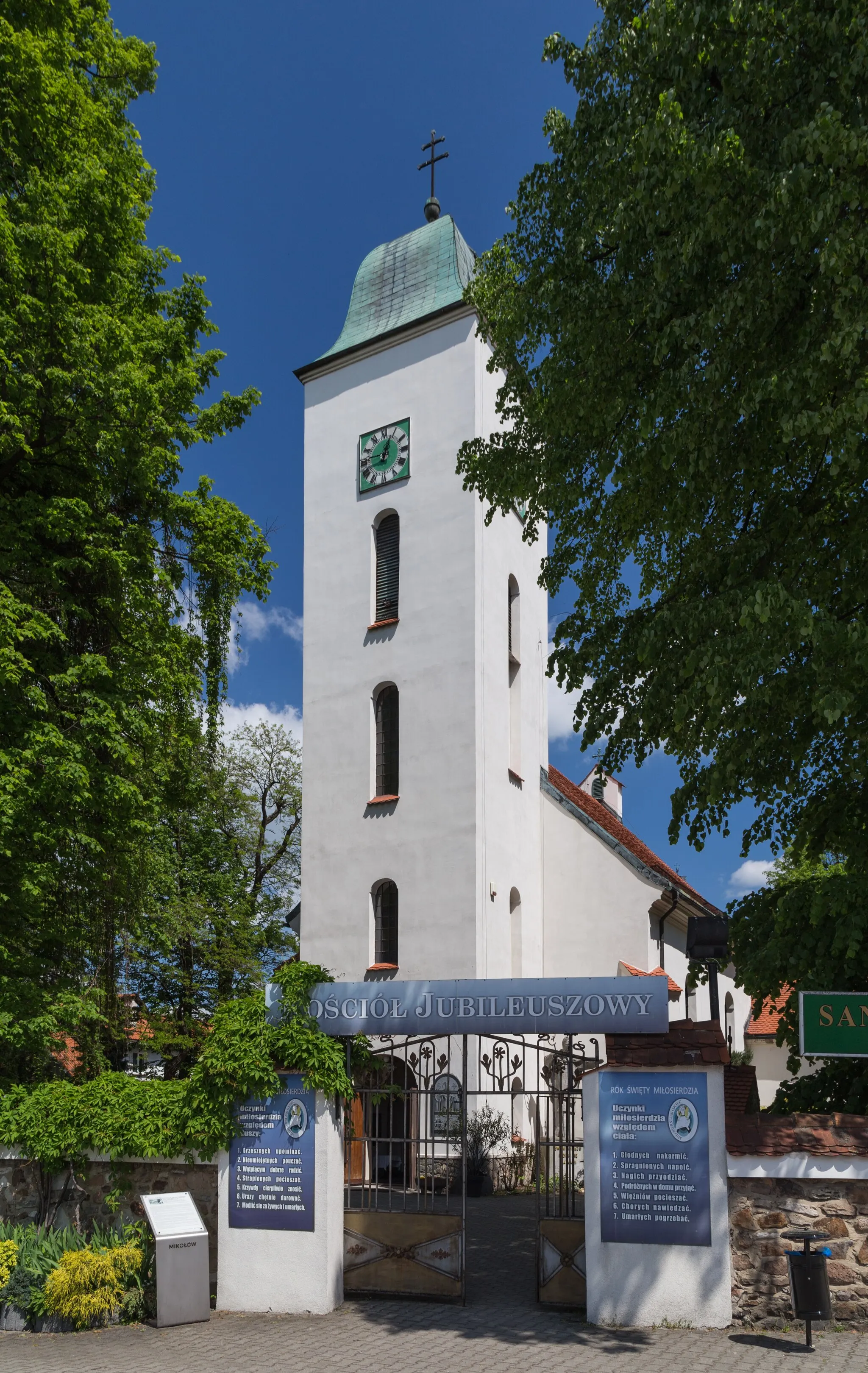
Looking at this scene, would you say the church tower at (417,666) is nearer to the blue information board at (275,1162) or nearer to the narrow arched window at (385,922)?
the narrow arched window at (385,922)

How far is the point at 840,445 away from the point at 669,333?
1775 mm

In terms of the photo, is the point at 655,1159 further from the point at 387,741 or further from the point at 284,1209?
the point at 387,741

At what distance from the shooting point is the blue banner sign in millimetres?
10352

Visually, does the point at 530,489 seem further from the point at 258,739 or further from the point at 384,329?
the point at 258,739

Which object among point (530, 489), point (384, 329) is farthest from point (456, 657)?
point (530, 489)

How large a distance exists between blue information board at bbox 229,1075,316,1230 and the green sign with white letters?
4579mm

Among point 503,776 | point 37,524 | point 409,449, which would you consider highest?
point 409,449

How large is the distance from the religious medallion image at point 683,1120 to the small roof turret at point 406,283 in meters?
19.4

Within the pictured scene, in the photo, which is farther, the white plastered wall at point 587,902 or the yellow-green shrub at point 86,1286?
the white plastered wall at point 587,902

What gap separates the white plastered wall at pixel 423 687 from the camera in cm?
2291

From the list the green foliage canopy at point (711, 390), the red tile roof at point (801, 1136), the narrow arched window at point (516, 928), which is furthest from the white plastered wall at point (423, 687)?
the red tile roof at point (801, 1136)

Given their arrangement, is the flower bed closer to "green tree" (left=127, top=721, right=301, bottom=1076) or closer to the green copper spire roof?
"green tree" (left=127, top=721, right=301, bottom=1076)

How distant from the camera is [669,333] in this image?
10.1 m

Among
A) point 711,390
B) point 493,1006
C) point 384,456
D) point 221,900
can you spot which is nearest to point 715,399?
point 711,390
